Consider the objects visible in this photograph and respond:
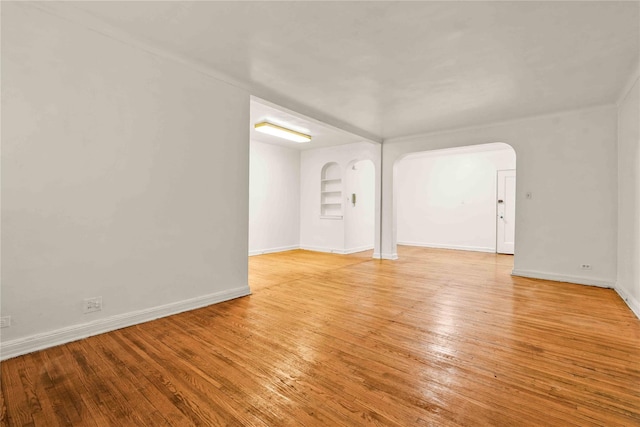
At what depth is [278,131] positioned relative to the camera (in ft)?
19.8

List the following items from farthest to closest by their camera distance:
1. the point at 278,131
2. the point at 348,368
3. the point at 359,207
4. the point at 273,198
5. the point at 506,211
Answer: the point at 359,207 → the point at 273,198 → the point at 506,211 → the point at 278,131 → the point at 348,368

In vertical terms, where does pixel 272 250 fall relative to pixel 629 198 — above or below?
below

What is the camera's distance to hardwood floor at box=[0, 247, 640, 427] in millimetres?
1617

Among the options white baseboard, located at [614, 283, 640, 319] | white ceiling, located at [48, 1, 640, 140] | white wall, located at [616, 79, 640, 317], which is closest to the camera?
white ceiling, located at [48, 1, 640, 140]

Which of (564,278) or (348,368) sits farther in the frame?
(564,278)

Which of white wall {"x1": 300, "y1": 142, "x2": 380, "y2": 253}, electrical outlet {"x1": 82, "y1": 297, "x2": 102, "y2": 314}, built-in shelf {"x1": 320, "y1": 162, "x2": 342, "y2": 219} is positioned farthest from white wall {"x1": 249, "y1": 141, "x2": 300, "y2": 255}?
electrical outlet {"x1": 82, "y1": 297, "x2": 102, "y2": 314}

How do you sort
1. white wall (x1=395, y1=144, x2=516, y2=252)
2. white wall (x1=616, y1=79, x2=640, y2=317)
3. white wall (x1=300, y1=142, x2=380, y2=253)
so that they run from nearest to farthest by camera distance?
white wall (x1=616, y1=79, x2=640, y2=317), white wall (x1=300, y1=142, x2=380, y2=253), white wall (x1=395, y1=144, x2=516, y2=252)

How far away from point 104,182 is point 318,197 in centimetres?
587

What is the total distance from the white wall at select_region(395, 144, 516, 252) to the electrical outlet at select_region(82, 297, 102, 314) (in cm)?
653

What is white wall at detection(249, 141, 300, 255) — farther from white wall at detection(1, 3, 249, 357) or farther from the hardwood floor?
the hardwood floor

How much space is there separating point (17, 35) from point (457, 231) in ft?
29.5

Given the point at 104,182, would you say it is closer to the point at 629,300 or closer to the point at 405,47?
the point at 405,47

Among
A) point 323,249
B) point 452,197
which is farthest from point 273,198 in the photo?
point 452,197

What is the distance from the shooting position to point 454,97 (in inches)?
163
